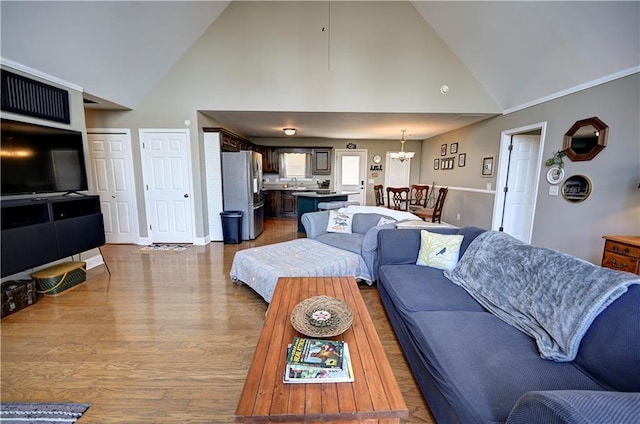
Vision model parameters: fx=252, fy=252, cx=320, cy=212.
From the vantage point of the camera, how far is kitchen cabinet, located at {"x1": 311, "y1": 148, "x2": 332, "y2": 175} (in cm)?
798

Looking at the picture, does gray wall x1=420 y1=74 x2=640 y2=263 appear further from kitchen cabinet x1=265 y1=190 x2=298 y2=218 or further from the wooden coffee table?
kitchen cabinet x1=265 y1=190 x2=298 y2=218

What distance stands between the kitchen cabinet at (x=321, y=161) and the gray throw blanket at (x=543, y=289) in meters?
6.35

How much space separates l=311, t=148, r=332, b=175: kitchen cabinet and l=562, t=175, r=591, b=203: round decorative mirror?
5.71 metres

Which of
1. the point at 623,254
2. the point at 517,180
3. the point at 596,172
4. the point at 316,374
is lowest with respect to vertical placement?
the point at 316,374

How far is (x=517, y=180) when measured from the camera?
4496 millimetres

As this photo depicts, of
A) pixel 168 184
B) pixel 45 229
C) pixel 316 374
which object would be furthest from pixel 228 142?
pixel 316 374

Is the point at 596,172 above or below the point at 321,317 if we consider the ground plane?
above

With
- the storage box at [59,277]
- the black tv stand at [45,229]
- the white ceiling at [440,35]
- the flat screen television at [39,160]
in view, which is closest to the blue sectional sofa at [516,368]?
the white ceiling at [440,35]

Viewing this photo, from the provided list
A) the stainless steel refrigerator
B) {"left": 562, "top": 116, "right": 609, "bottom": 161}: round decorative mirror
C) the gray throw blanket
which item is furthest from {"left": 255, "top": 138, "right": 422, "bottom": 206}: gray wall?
the gray throw blanket

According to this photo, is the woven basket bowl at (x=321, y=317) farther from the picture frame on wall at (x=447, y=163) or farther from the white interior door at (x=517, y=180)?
the picture frame on wall at (x=447, y=163)

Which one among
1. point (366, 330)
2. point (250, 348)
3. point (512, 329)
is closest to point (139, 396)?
point (250, 348)

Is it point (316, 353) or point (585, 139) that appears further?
point (585, 139)

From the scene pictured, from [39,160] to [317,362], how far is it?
3632 millimetres

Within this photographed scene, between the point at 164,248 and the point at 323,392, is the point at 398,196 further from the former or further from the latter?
the point at 323,392
